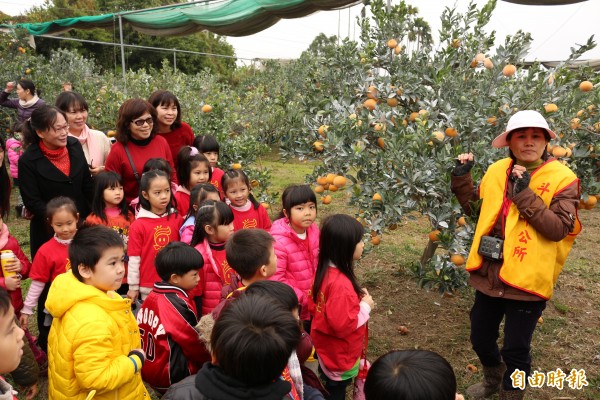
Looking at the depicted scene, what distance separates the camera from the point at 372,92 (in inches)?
123

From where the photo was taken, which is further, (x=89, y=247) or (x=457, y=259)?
(x=457, y=259)

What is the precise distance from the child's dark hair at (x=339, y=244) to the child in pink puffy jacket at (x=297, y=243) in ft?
1.33

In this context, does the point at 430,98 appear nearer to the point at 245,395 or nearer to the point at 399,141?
the point at 399,141

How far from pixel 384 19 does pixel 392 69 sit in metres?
0.34

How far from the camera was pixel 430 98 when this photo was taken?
2879 mm

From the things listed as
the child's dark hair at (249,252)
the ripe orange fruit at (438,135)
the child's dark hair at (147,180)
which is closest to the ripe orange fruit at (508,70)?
the ripe orange fruit at (438,135)

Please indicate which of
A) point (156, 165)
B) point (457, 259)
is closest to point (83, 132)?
point (156, 165)

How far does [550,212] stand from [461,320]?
1.79 m

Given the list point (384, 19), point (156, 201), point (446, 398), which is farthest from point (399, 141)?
point (446, 398)

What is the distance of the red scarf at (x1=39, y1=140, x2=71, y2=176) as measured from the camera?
2.79 m

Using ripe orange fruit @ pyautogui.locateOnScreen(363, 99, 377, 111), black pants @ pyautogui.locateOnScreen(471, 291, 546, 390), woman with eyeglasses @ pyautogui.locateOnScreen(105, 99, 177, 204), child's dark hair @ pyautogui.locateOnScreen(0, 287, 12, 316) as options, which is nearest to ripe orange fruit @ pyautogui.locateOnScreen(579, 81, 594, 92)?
ripe orange fruit @ pyautogui.locateOnScreen(363, 99, 377, 111)

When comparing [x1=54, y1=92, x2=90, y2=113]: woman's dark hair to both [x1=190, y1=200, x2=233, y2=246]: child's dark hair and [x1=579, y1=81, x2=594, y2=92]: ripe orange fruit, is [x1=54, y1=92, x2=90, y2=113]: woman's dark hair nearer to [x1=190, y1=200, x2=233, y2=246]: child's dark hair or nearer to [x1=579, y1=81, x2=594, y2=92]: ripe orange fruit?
[x1=190, y1=200, x2=233, y2=246]: child's dark hair

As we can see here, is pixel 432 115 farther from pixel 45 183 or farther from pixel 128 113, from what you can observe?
pixel 45 183

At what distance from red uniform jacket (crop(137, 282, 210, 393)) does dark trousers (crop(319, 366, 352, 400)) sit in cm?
57
